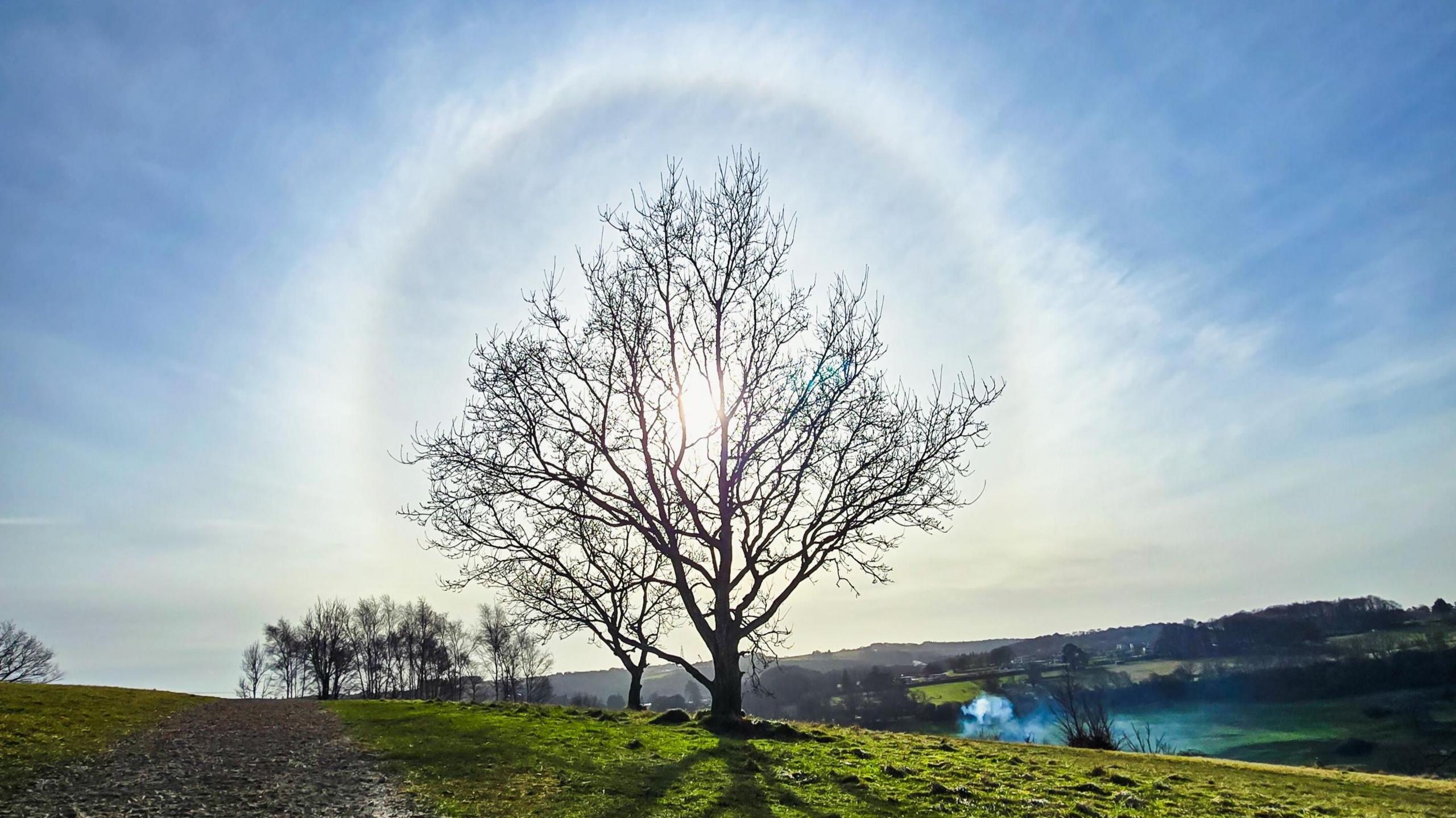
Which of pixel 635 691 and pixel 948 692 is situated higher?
pixel 635 691

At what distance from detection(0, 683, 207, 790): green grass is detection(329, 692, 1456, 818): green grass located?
5.73m

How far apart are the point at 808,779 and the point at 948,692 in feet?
339

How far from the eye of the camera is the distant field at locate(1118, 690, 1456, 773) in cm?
7906

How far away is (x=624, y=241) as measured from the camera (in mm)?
26641

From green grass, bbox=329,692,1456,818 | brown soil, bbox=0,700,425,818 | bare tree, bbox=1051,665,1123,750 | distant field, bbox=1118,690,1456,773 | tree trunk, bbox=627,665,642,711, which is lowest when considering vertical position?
distant field, bbox=1118,690,1456,773

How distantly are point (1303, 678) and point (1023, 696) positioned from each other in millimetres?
46497

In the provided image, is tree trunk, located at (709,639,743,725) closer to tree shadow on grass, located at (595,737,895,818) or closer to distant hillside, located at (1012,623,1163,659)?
tree shadow on grass, located at (595,737,895,818)

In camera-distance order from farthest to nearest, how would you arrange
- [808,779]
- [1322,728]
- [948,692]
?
1. [948,692]
2. [1322,728]
3. [808,779]

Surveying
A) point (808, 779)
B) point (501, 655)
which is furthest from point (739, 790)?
point (501, 655)

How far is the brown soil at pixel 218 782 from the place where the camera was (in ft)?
32.4

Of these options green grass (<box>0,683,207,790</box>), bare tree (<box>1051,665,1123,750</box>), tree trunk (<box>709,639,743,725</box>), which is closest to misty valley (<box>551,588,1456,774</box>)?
bare tree (<box>1051,665,1123,750</box>)

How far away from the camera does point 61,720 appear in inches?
744

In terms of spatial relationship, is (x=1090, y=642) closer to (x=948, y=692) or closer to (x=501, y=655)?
(x=948, y=692)

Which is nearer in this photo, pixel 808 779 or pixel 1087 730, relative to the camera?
pixel 808 779
